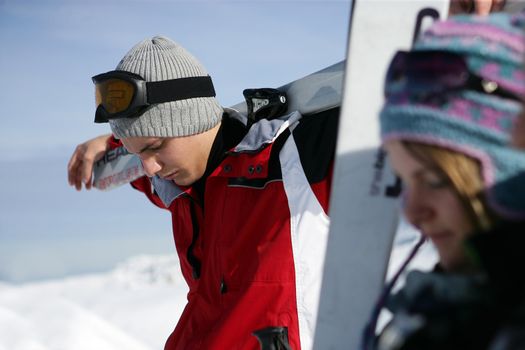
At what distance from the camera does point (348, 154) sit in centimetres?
166

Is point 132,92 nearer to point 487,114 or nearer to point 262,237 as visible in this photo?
point 262,237

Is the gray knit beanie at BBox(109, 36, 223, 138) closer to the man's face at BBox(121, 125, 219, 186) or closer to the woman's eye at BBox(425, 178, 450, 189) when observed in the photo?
the man's face at BBox(121, 125, 219, 186)

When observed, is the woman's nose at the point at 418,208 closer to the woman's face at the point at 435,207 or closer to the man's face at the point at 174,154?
the woman's face at the point at 435,207

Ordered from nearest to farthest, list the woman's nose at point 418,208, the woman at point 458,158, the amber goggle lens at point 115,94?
the woman at point 458,158 → the woman's nose at point 418,208 → the amber goggle lens at point 115,94

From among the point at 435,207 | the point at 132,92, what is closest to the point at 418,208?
the point at 435,207

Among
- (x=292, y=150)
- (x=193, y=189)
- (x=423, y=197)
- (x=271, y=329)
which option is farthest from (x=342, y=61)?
(x=423, y=197)

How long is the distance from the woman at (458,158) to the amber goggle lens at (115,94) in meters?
1.62

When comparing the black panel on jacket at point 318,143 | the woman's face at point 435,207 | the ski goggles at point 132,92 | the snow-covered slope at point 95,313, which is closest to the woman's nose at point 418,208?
the woman's face at point 435,207

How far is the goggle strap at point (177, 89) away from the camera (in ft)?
8.70

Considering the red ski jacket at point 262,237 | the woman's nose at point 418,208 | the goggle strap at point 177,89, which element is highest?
the woman's nose at point 418,208

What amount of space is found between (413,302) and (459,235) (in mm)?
124

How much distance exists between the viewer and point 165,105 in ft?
8.78

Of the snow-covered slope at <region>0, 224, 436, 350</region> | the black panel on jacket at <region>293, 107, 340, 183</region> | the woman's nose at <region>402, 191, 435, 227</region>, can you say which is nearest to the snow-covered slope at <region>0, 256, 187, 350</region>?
the snow-covered slope at <region>0, 224, 436, 350</region>

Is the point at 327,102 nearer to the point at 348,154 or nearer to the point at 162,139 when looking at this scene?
the point at 162,139
